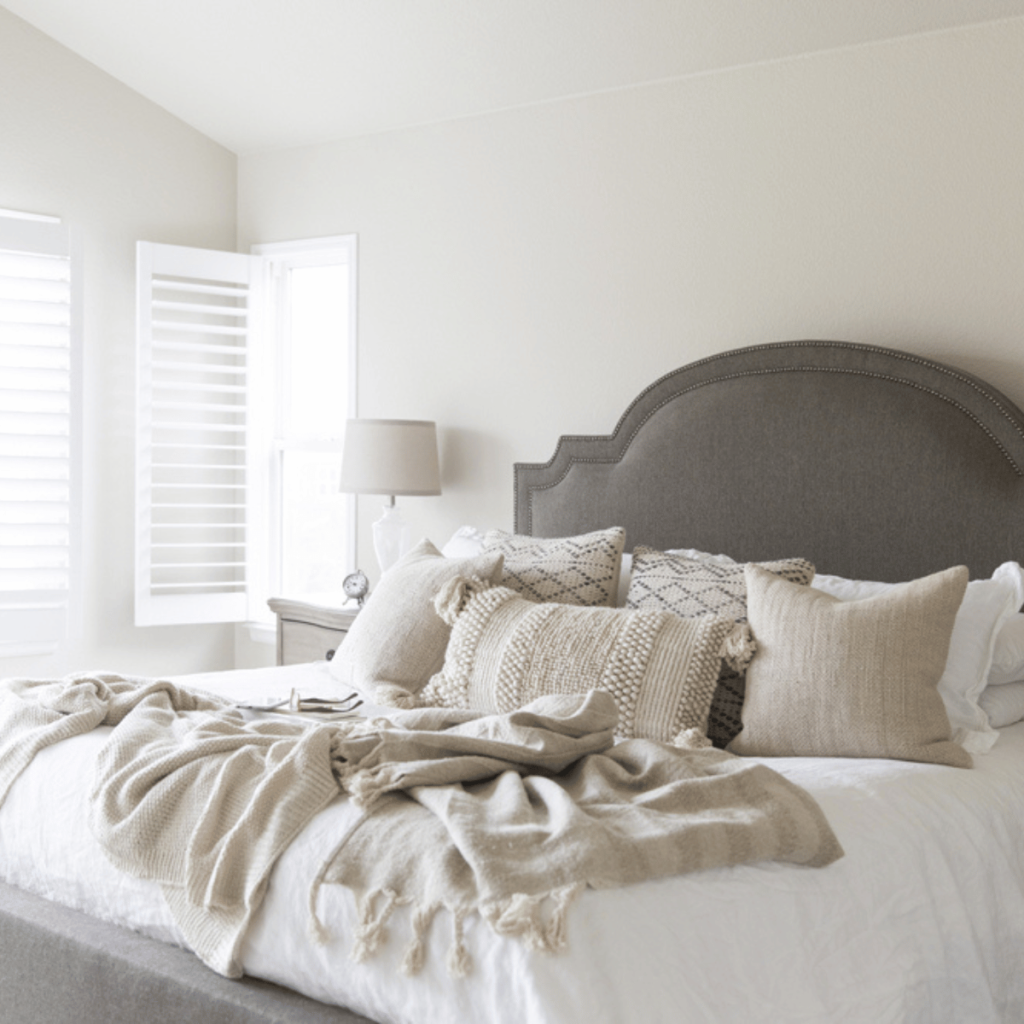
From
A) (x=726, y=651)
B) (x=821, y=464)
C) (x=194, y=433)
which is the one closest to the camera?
(x=726, y=651)

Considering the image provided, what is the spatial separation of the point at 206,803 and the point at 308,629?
7.35ft

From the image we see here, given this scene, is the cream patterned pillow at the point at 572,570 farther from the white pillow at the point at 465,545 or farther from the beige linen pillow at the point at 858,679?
the beige linen pillow at the point at 858,679

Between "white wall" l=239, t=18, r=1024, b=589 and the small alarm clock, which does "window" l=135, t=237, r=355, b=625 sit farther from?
the small alarm clock

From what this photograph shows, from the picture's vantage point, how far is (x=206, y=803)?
196cm

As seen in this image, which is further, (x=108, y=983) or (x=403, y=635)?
(x=403, y=635)

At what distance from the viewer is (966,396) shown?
310 cm

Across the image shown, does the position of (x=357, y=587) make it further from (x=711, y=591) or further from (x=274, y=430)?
(x=711, y=591)

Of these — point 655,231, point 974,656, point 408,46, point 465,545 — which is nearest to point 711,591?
point 974,656

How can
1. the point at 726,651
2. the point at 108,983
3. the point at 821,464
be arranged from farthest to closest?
the point at 821,464 → the point at 726,651 → the point at 108,983

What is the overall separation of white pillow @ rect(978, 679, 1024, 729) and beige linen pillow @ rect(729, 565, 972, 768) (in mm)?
237

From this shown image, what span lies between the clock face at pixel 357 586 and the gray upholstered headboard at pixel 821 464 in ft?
2.75

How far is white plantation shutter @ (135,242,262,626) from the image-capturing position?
15.4 ft

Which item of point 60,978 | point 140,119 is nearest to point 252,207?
point 140,119

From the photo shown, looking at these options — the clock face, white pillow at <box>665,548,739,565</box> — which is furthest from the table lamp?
white pillow at <box>665,548,739,565</box>
